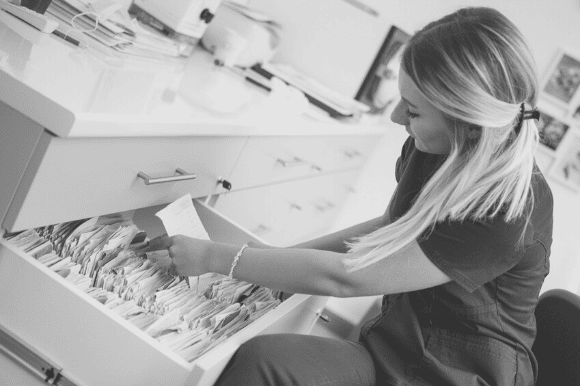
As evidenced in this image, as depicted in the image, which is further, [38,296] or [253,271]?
[253,271]

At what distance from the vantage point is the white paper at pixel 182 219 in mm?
1258

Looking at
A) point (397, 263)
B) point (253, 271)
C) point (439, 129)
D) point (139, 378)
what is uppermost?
point (439, 129)

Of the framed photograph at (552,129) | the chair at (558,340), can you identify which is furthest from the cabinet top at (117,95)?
the framed photograph at (552,129)

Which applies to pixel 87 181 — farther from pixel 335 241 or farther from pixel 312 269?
pixel 335 241

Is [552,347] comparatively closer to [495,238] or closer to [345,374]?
[495,238]

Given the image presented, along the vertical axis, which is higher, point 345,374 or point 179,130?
point 179,130

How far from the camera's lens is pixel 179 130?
4.02ft

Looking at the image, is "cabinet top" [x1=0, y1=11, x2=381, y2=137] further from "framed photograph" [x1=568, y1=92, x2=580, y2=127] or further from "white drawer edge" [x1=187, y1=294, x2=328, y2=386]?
"framed photograph" [x1=568, y1=92, x2=580, y2=127]

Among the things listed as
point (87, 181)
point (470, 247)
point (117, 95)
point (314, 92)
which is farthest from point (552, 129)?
point (87, 181)

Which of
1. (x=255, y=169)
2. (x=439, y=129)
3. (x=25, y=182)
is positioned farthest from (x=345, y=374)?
(x=255, y=169)

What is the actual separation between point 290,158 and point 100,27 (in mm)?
616

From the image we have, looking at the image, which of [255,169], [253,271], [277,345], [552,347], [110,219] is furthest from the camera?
[255,169]

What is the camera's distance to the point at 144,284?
1.16m

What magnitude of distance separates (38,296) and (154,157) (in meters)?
0.34
